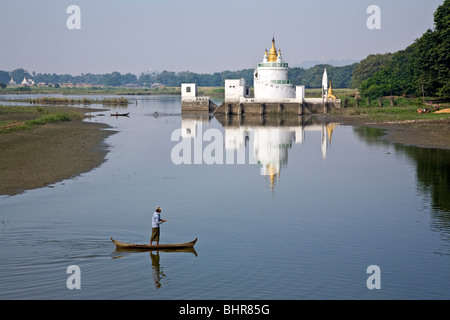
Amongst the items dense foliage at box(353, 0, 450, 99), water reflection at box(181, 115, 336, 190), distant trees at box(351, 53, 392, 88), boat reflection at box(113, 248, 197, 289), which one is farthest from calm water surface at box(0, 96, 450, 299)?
distant trees at box(351, 53, 392, 88)

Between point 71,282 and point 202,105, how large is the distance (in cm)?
9315

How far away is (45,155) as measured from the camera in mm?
41312

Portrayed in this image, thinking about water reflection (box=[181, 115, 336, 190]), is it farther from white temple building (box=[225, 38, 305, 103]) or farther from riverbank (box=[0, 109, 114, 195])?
riverbank (box=[0, 109, 114, 195])

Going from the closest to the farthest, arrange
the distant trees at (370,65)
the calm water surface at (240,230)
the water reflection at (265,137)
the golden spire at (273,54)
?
the calm water surface at (240,230)
the water reflection at (265,137)
the golden spire at (273,54)
the distant trees at (370,65)

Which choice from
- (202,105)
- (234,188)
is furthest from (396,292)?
(202,105)

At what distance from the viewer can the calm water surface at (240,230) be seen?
18.2 m

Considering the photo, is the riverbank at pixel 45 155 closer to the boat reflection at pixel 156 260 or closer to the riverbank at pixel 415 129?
the boat reflection at pixel 156 260

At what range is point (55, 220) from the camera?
24906 mm

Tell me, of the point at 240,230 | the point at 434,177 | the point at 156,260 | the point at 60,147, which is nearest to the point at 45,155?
the point at 60,147

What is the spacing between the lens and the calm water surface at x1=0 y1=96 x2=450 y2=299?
59.6ft

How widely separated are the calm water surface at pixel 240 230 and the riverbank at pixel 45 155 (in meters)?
1.34

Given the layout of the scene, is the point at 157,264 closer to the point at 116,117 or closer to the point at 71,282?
the point at 71,282

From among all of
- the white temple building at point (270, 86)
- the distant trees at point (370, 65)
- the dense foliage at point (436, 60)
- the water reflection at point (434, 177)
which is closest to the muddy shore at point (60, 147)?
the water reflection at point (434, 177)

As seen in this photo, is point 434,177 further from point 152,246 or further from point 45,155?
point 45,155
